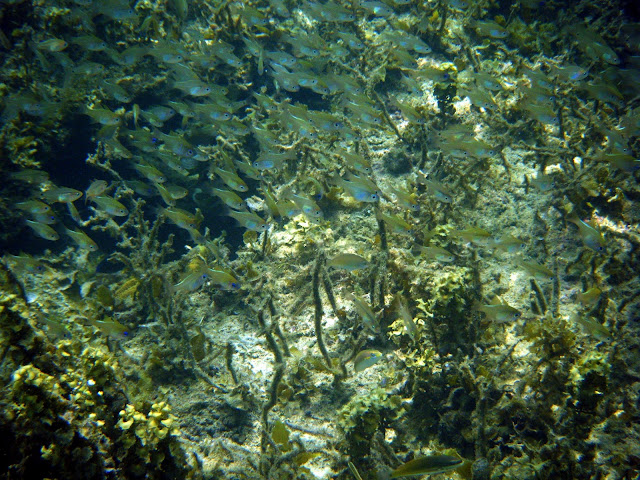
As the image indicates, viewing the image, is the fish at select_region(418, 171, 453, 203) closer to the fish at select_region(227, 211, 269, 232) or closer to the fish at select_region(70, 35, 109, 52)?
the fish at select_region(227, 211, 269, 232)

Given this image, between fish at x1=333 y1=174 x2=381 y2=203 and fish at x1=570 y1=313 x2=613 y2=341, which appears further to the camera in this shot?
fish at x1=333 y1=174 x2=381 y2=203

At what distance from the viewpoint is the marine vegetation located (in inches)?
108

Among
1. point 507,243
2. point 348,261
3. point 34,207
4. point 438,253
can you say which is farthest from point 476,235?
point 34,207

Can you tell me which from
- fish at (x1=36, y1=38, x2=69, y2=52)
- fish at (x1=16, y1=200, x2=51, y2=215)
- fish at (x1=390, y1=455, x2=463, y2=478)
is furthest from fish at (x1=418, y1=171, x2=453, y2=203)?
fish at (x1=36, y1=38, x2=69, y2=52)

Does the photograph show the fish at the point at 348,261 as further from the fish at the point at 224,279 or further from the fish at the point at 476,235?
the fish at the point at 476,235

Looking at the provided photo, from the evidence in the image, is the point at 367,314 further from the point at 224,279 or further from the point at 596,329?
the point at 596,329

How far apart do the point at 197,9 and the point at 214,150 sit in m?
5.92

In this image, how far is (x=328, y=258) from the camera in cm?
448

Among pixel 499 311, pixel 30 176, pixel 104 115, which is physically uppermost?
pixel 104 115

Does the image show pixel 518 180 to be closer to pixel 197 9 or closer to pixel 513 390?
pixel 513 390

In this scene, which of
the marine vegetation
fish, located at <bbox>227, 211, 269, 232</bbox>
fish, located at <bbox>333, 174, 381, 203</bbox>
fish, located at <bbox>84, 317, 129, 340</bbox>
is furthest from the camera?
fish, located at <bbox>227, 211, 269, 232</bbox>

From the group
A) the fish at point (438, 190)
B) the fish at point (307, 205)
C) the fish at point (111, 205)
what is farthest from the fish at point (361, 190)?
the fish at point (111, 205)

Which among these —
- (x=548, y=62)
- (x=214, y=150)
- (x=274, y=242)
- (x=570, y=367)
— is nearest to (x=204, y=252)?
(x=274, y=242)

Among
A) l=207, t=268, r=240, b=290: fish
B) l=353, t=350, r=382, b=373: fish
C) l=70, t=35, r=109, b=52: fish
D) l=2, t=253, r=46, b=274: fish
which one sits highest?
l=70, t=35, r=109, b=52: fish
